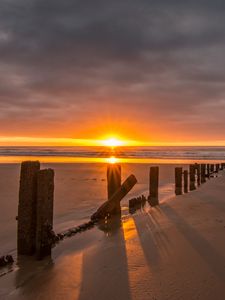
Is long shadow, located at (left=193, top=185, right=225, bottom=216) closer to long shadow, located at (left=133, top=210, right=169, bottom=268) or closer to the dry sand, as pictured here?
the dry sand

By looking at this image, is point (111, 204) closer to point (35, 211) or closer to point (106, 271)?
point (35, 211)

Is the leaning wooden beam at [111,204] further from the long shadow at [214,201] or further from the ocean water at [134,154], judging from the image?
the ocean water at [134,154]

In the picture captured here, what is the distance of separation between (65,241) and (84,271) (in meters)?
1.99

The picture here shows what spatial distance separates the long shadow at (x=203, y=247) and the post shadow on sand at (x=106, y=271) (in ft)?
3.74

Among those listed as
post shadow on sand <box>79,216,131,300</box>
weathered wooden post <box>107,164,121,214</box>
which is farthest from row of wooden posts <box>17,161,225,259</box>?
weathered wooden post <box>107,164,121,214</box>

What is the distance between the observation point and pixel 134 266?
196 inches

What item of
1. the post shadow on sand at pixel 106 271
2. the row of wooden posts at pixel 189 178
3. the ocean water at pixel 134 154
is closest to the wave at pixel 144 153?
the ocean water at pixel 134 154

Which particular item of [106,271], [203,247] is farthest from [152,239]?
[106,271]

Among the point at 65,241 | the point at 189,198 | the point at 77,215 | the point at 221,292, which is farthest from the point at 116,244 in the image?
the point at 189,198

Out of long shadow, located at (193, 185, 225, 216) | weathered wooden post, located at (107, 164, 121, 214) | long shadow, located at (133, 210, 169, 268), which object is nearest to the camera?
long shadow, located at (133, 210, 169, 268)

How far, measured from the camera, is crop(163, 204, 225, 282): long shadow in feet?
15.2

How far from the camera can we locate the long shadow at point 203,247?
4633mm

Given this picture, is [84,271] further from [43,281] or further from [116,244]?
[116,244]

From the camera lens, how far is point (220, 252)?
5312 mm
